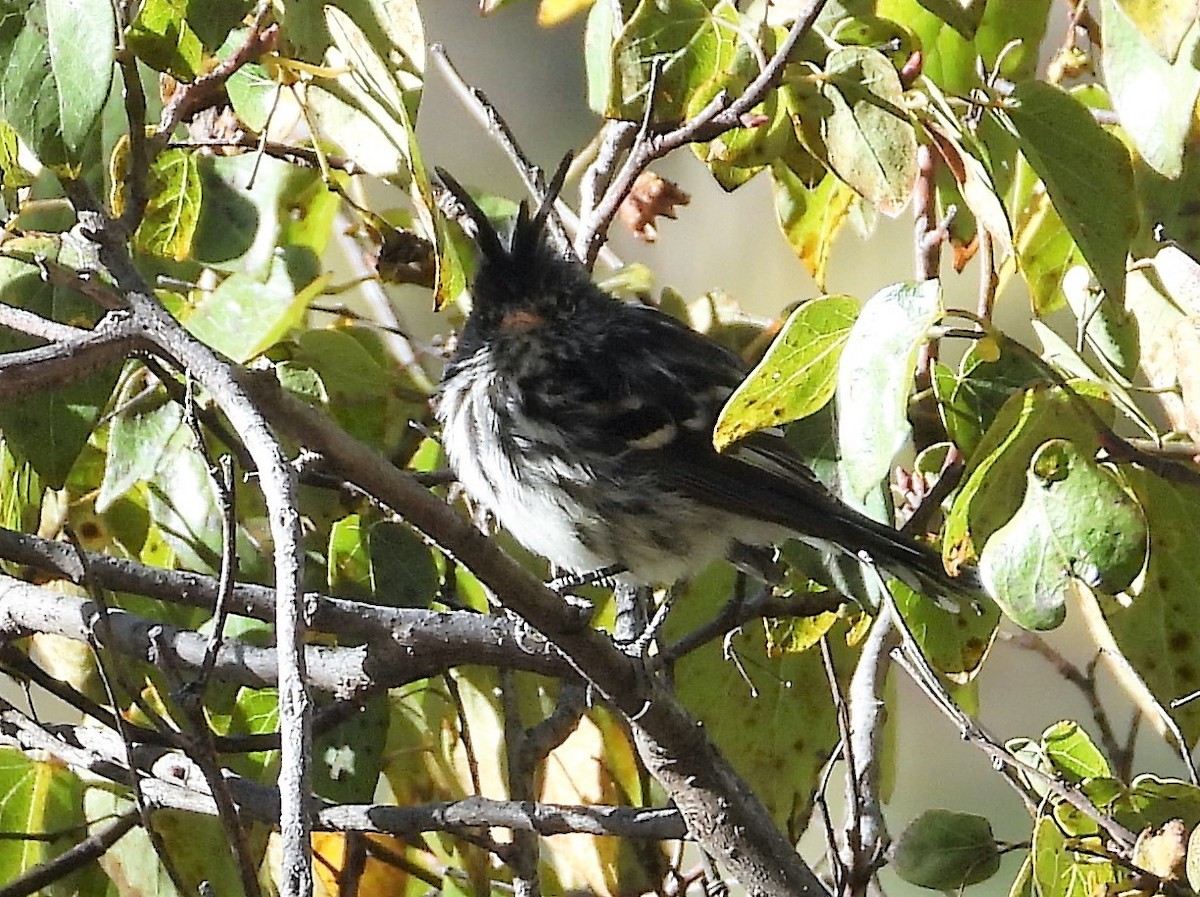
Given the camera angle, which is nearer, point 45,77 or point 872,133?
point 45,77

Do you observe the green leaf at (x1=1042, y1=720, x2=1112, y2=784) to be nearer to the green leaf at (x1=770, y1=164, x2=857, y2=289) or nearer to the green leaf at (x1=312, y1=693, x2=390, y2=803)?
the green leaf at (x1=770, y1=164, x2=857, y2=289)

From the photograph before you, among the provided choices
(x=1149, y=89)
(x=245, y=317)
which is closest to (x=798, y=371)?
(x=1149, y=89)

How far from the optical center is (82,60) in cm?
111

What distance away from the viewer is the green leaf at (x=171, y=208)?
1.53 m

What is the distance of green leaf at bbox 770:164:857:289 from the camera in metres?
1.67

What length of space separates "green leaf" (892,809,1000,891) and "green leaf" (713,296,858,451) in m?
0.48

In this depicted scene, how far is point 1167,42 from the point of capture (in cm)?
108

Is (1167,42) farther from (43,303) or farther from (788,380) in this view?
(43,303)

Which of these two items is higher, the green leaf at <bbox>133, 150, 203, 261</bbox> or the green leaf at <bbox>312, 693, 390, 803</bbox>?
the green leaf at <bbox>133, 150, 203, 261</bbox>

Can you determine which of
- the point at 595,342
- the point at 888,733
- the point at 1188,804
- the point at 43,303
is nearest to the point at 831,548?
the point at 888,733

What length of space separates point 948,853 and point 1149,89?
72 centimetres

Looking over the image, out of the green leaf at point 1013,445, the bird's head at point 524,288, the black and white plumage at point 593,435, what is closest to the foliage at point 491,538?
the green leaf at point 1013,445

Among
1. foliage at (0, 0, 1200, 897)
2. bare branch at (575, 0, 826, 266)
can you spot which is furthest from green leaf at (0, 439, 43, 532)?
bare branch at (575, 0, 826, 266)

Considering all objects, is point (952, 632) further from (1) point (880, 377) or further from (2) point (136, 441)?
(2) point (136, 441)
